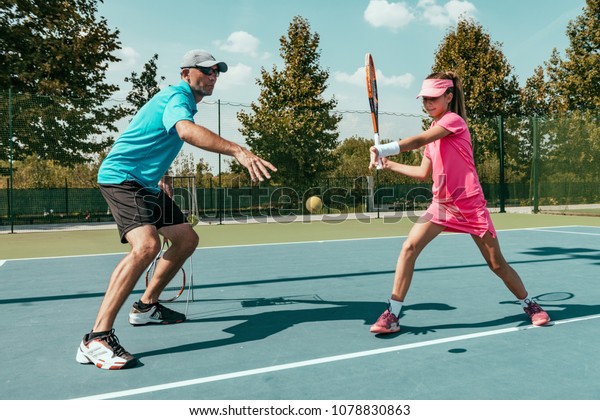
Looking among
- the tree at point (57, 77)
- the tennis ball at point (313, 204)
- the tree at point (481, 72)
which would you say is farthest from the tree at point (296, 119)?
the tree at point (481, 72)

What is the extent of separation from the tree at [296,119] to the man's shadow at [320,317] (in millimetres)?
13764

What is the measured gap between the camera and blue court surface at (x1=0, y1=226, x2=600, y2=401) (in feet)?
10.2

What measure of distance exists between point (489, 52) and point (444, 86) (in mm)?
25777

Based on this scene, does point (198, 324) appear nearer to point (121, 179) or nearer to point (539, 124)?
point (121, 179)

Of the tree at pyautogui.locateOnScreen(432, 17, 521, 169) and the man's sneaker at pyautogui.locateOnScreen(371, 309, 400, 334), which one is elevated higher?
the tree at pyautogui.locateOnScreen(432, 17, 521, 169)

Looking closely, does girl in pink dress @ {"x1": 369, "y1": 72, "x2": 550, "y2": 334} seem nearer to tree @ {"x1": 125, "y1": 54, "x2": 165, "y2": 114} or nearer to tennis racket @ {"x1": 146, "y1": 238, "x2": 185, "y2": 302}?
tennis racket @ {"x1": 146, "y1": 238, "x2": 185, "y2": 302}

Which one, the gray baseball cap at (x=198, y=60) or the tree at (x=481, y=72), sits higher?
the tree at (x=481, y=72)

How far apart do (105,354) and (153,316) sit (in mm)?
1135

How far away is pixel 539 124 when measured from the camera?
18609 mm

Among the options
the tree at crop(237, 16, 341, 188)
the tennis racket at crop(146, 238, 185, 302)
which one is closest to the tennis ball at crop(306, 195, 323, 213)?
the tree at crop(237, 16, 341, 188)

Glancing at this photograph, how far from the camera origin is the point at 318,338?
4141mm

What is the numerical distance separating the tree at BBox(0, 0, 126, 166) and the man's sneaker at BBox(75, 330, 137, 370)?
13.0 metres

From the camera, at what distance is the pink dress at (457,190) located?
4.21 meters

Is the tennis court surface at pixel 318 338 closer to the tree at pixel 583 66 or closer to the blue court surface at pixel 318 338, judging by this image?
the blue court surface at pixel 318 338
